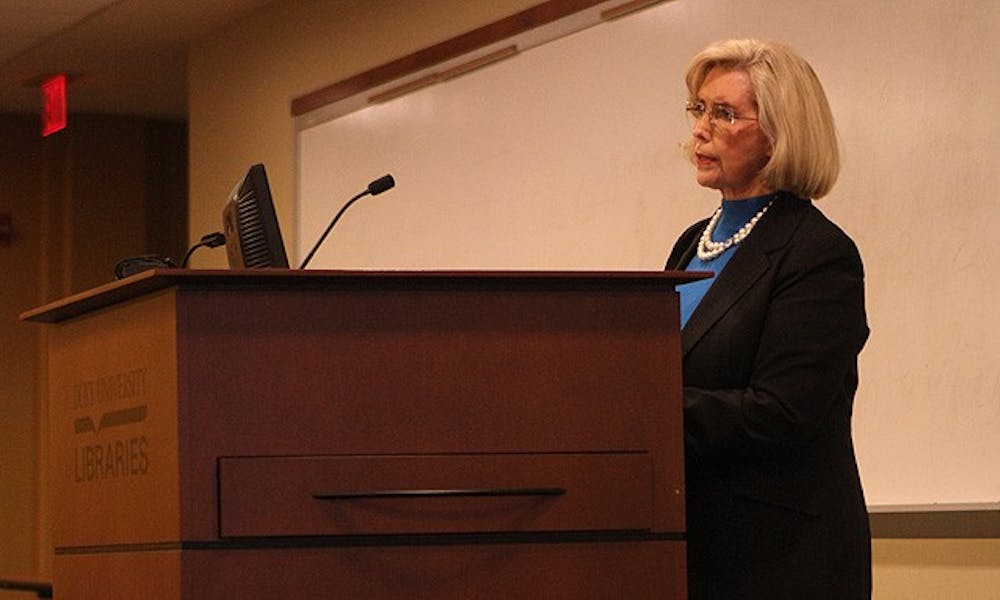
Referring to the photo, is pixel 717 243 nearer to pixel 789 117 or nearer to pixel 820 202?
pixel 789 117

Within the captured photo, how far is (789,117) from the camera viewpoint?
230 centimetres

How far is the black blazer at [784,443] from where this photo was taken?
6.74 ft

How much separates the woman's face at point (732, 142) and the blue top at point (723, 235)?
1 centimetres

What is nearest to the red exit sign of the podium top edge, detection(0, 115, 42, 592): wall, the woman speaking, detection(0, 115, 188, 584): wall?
detection(0, 115, 188, 584): wall

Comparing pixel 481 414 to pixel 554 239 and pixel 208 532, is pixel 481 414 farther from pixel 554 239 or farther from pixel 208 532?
pixel 554 239

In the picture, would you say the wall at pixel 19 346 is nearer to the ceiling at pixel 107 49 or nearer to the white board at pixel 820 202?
the ceiling at pixel 107 49

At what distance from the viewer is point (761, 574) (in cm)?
209

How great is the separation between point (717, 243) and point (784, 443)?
1.33ft

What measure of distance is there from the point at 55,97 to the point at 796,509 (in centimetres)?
734

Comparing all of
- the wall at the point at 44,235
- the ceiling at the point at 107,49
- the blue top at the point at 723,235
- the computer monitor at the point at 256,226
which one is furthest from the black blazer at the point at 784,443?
the wall at the point at 44,235

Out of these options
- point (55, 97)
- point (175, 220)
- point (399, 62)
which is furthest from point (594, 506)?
point (175, 220)

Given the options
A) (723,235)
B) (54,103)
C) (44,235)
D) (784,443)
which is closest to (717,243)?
(723,235)

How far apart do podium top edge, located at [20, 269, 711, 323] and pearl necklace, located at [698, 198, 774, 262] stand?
0.47 metres

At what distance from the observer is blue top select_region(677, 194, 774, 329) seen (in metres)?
2.30
